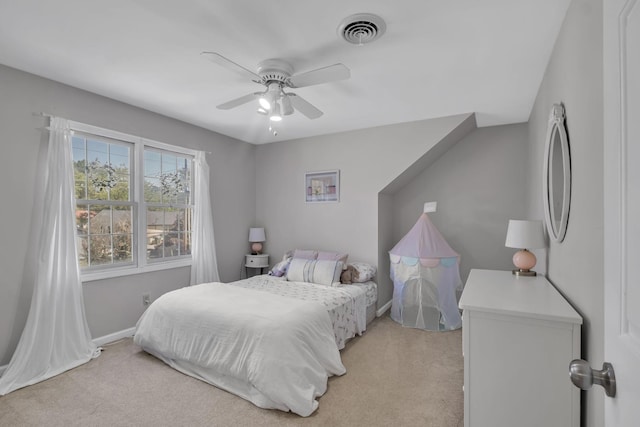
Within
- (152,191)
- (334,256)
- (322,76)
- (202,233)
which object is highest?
(322,76)

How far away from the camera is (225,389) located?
7.85 feet

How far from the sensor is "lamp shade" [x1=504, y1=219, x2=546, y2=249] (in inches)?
92.0

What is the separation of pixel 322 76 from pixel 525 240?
1909mm

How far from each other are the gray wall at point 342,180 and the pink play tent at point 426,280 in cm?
42

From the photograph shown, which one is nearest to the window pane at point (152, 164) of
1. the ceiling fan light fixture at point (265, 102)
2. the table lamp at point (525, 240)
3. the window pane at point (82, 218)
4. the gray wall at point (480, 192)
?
the window pane at point (82, 218)

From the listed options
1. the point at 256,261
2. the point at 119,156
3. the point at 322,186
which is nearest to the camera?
the point at 119,156

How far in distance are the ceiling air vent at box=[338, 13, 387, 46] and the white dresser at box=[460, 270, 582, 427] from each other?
1683mm

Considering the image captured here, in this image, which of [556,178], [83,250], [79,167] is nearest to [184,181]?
[79,167]

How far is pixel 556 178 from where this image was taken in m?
2.03

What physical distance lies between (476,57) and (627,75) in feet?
6.65

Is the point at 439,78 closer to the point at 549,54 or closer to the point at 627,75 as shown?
the point at 549,54

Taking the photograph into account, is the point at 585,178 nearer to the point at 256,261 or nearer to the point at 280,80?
the point at 280,80

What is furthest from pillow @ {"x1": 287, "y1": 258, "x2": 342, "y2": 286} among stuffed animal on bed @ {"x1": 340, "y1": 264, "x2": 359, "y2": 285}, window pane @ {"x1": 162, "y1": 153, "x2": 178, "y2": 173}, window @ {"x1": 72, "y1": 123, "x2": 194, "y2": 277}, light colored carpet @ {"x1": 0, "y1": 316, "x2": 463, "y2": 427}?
window pane @ {"x1": 162, "y1": 153, "x2": 178, "y2": 173}

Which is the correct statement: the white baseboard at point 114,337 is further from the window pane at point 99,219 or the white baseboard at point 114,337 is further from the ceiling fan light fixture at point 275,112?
the ceiling fan light fixture at point 275,112
